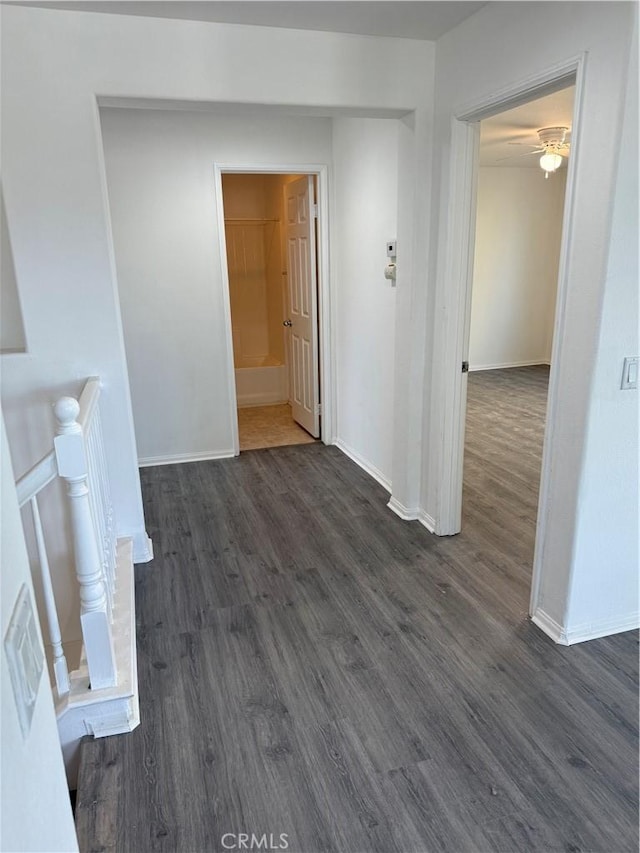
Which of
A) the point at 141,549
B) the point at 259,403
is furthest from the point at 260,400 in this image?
the point at 141,549

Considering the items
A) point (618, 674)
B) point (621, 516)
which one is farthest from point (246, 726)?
point (621, 516)

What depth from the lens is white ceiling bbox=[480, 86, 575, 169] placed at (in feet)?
13.0

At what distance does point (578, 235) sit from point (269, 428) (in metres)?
3.76

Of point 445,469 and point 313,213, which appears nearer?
point 445,469

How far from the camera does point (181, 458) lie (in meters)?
4.58

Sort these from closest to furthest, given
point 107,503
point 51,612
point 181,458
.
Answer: point 51,612 → point 107,503 → point 181,458

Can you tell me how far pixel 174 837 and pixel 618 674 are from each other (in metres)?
1.64

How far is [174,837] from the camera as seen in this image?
1.59 metres

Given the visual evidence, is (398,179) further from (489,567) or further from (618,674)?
(618,674)

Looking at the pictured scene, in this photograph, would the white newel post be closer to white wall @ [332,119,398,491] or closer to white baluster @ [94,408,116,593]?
white baluster @ [94,408,116,593]

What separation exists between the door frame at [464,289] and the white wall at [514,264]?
15.4 feet

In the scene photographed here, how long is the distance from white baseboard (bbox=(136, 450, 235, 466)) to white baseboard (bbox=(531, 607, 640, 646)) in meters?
2.84

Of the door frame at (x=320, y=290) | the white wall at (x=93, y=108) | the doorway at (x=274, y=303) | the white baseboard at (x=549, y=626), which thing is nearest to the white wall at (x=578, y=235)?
the white baseboard at (x=549, y=626)

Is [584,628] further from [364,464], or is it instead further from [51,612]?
[364,464]
